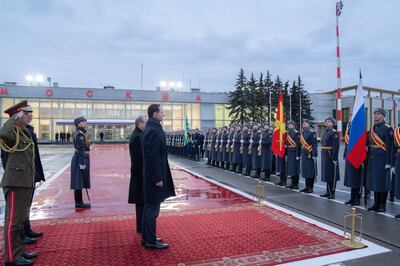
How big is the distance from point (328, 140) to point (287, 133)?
178 centimetres

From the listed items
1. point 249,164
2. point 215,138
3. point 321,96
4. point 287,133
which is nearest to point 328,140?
point 287,133

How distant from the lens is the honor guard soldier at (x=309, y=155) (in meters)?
8.85

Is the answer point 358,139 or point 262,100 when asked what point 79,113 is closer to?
point 262,100

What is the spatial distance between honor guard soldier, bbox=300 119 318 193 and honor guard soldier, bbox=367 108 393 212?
1.82m

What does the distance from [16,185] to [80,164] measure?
3.21 m

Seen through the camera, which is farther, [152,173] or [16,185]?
[152,173]

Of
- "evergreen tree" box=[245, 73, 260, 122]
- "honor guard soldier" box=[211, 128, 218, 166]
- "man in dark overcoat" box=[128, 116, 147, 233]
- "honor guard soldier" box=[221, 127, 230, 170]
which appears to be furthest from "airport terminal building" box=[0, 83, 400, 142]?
"man in dark overcoat" box=[128, 116, 147, 233]

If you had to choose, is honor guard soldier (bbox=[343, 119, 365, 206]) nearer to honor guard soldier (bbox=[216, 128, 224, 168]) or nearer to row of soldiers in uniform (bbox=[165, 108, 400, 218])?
row of soldiers in uniform (bbox=[165, 108, 400, 218])

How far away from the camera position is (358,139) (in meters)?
7.09

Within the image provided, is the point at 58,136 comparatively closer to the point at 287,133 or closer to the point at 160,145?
the point at 287,133

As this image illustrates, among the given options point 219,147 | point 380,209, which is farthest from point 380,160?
point 219,147

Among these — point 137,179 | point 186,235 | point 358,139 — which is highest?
point 358,139

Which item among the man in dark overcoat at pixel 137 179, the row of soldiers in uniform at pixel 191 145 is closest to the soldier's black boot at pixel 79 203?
the man in dark overcoat at pixel 137 179

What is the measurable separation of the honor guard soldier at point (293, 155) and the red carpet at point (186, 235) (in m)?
2.15
